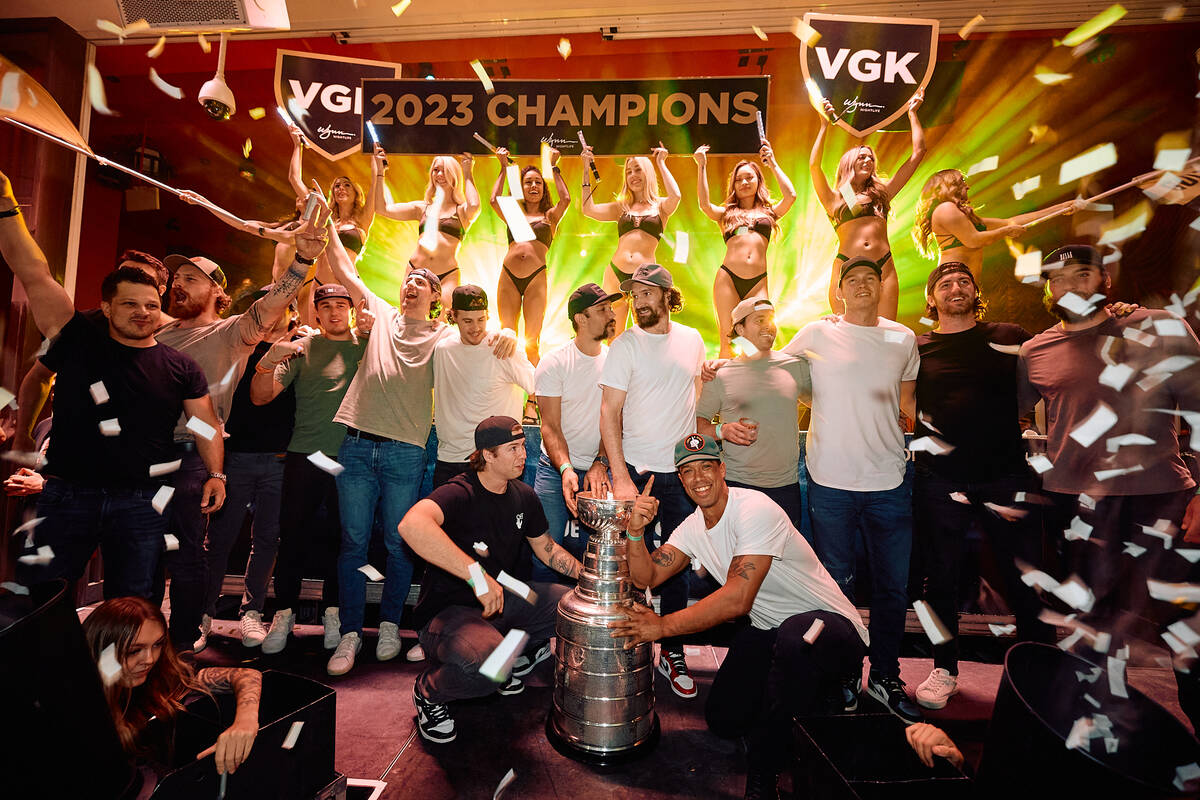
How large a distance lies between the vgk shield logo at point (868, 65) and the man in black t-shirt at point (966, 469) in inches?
90.4

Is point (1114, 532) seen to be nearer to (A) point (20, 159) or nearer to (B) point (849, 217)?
(B) point (849, 217)

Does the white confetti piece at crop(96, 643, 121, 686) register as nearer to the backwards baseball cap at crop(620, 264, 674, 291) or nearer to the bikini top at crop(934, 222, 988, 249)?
the backwards baseball cap at crop(620, 264, 674, 291)

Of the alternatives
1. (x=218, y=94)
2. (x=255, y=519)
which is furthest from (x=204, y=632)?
(x=218, y=94)

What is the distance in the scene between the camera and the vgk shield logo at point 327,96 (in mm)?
5363

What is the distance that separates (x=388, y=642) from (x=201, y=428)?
1582 mm

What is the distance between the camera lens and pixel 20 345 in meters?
5.21

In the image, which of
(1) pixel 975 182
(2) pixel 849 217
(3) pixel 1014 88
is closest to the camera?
(2) pixel 849 217

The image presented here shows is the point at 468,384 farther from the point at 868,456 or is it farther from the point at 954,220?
the point at 954,220

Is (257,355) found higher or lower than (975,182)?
lower

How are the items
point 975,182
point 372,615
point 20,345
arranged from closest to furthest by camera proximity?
1. point 372,615
2. point 20,345
3. point 975,182

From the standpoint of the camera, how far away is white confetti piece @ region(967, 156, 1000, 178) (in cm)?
594

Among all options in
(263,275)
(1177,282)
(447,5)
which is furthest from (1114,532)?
(263,275)

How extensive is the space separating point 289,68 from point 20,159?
2560mm

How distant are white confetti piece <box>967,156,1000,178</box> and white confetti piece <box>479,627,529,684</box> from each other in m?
6.36
